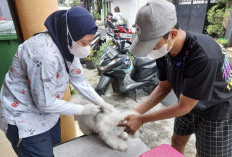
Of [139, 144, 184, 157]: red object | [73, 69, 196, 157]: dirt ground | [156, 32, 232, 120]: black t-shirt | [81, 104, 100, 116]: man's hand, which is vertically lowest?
[73, 69, 196, 157]: dirt ground

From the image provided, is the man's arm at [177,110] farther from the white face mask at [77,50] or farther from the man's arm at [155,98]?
the white face mask at [77,50]

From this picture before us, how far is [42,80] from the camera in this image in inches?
46.3

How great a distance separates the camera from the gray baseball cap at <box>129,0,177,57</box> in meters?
1.05

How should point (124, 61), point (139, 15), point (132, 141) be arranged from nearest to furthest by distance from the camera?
1. point (139, 15)
2. point (132, 141)
3. point (124, 61)

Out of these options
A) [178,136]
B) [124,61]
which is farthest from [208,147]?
[124,61]

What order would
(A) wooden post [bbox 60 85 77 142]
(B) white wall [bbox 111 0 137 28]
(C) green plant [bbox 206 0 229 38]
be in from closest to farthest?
(A) wooden post [bbox 60 85 77 142], (C) green plant [bbox 206 0 229 38], (B) white wall [bbox 111 0 137 28]

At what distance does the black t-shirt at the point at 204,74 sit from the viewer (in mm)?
1109

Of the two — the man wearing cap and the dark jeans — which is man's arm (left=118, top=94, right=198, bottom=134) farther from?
the dark jeans

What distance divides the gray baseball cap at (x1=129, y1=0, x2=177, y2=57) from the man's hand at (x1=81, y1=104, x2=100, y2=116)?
0.72 metres

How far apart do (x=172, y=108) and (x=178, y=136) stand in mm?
658

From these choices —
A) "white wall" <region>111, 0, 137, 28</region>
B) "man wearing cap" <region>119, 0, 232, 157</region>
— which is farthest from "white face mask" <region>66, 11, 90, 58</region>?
"white wall" <region>111, 0, 137, 28</region>

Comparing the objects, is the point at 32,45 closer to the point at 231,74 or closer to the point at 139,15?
the point at 139,15

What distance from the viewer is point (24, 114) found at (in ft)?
4.36

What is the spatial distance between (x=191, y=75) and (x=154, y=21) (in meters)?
0.43
